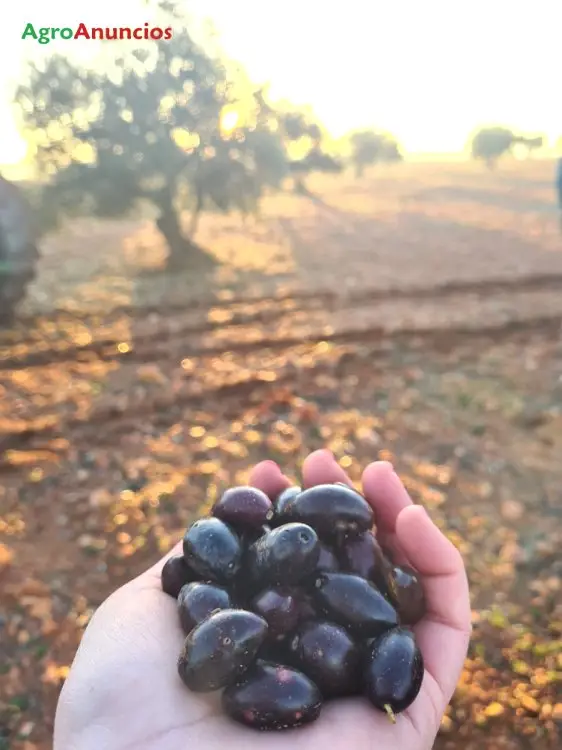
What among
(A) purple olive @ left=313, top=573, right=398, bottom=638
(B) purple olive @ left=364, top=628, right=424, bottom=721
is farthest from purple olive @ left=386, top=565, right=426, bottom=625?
(B) purple olive @ left=364, top=628, right=424, bottom=721

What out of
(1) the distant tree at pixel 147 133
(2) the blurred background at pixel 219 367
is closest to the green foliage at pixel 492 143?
(2) the blurred background at pixel 219 367

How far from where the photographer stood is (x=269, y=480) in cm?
319

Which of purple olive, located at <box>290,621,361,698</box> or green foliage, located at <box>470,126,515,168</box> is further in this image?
green foliage, located at <box>470,126,515,168</box>

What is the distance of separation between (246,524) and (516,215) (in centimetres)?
2268

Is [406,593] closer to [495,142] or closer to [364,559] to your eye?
[364,559]

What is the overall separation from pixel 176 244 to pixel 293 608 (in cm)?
1311

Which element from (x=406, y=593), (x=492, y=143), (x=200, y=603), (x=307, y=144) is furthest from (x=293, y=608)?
(x=492, y=143)

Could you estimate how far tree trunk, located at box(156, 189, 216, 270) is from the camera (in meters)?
14.3

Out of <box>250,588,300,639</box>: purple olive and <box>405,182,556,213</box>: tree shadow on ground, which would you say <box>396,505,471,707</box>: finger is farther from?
<box>405,182,556,213</box>: tree shadow on ground

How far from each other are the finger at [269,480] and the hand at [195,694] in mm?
443

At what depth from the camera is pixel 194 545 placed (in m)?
2.53

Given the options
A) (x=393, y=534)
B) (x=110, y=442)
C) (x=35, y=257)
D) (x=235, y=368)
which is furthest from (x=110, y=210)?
(x=393, y=534)

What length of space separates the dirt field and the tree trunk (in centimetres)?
131

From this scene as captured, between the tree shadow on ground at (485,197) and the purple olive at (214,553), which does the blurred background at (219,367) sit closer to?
the purple olive at (214,553)
